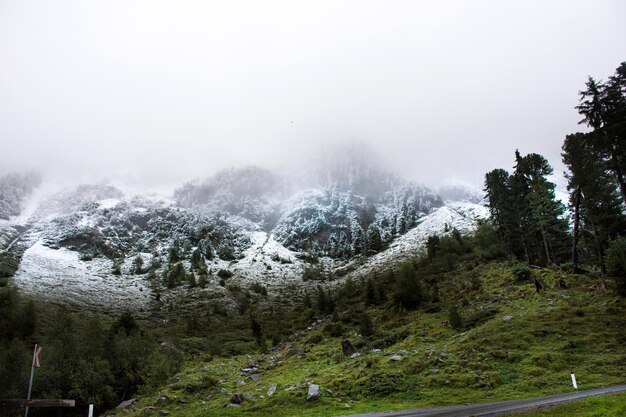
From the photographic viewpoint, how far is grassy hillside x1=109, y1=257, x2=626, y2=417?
87.9 ft

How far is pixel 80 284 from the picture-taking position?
150 m

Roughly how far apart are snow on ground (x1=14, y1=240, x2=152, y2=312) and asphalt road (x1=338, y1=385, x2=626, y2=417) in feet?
388

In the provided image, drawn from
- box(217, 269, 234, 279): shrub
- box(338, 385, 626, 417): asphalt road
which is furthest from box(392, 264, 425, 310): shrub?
box(217, 269, 234, 279): shrub

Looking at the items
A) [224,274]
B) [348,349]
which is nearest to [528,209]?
[348,349]

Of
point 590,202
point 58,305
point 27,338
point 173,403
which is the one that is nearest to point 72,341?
point 173,403

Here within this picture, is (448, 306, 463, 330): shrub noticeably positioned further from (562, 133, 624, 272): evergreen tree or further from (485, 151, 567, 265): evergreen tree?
(485, 151, 567, 265): evergreen tree

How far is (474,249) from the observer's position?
3723 inches

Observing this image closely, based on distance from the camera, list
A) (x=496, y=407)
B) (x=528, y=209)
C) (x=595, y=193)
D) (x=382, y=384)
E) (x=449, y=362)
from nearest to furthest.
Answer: (x=496, y=407)
(x=382, y=384)
(x=449, y=362)
(x=595, y=193)
(x=528, y=209)

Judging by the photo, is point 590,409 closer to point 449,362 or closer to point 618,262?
point 449,362

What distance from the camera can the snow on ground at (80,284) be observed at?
123375 millimetres

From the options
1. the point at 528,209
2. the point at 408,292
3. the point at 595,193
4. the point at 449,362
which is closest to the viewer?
the point at 449,362

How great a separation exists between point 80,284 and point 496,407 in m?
166

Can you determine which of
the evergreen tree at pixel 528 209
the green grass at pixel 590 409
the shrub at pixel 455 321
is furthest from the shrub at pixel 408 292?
the green grass at pixel 590 409

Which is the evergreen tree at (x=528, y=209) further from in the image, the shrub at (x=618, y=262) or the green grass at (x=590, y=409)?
the green grass at (x=590, y=409)
